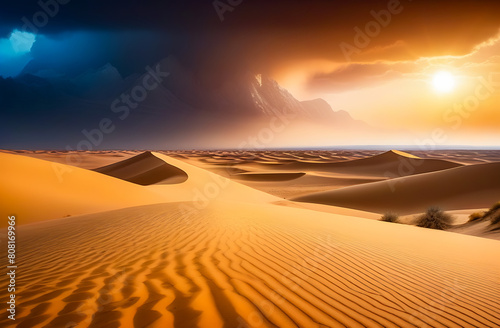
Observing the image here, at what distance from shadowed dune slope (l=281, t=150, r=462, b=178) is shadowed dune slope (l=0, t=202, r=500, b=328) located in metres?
39.8

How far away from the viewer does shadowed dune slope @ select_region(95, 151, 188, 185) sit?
78.5 ft

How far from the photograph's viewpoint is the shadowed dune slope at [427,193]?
1853 centimetres

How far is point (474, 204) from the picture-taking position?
1753cm

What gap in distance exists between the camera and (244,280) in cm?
319

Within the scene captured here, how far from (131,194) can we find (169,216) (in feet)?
27.4

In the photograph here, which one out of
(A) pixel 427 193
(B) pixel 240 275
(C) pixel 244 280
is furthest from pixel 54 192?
(A) pixel 427 193

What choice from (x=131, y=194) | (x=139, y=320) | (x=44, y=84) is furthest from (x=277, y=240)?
(x=44, y=84)

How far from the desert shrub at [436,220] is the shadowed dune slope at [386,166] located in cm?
3116

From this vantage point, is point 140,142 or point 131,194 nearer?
point 131,194

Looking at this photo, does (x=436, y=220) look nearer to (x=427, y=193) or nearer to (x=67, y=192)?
(x=427, y=193)

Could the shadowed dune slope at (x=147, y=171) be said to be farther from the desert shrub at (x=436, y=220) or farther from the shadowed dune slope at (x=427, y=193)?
the desert shrub at (x=436, y=220)

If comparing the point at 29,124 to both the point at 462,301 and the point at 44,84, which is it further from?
the point at 462,301

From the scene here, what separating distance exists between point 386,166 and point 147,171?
121ft

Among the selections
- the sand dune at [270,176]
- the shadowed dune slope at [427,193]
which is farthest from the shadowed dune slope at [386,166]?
the shadowed dune slope at [427,193]
